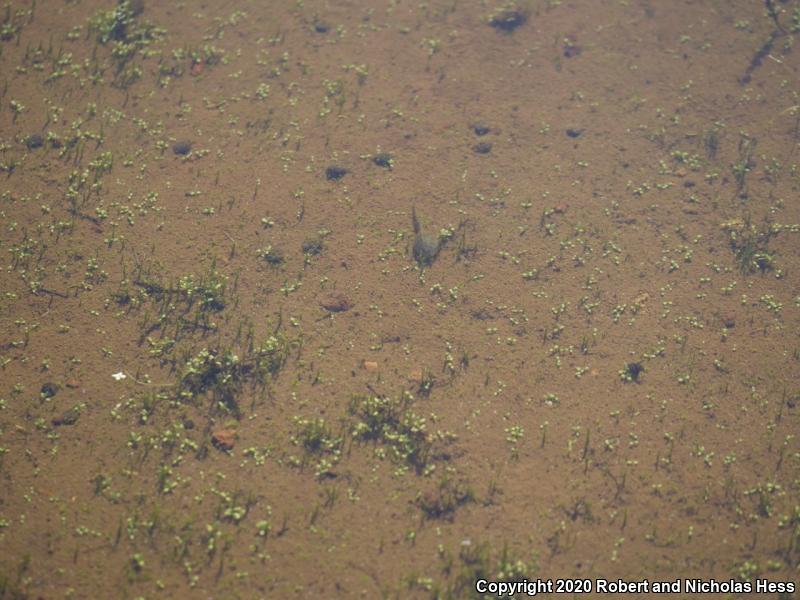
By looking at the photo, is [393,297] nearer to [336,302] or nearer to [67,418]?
[336,302]

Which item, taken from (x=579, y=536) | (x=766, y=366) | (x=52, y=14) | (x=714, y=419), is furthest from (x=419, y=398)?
(x=52, y=14)

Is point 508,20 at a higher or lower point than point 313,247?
higher

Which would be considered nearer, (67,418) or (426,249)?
(67,418)

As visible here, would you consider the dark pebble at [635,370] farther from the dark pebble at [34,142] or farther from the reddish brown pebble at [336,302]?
the dark pebble at [34,142]

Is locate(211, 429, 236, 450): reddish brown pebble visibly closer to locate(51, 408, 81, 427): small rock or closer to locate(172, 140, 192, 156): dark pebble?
locate(51, 408, 81, 427): small rock

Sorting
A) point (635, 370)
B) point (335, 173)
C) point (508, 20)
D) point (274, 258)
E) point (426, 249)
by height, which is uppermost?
point (508, 20)

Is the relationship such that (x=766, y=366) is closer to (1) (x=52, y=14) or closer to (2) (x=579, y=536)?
(2) (x=579, y=536)

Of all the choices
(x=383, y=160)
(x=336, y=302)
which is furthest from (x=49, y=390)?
(x=383, y=160)
